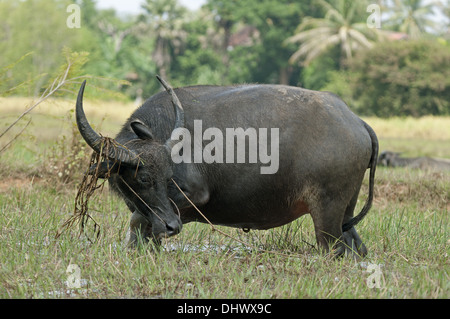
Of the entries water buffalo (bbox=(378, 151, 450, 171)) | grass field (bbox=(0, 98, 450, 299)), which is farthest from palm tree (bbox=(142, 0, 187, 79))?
grass field (bbox=(0, 98, 450, 299))

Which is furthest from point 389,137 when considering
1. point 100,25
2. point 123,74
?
point 100,25

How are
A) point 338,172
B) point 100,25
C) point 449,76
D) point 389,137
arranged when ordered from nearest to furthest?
point 338,172 < point 389,137 < point 449,76 < point 100,25

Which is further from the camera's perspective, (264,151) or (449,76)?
(449,76)

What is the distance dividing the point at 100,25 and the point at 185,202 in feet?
164

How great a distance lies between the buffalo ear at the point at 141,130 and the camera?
166 inches

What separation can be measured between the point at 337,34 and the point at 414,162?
31413 millimetres

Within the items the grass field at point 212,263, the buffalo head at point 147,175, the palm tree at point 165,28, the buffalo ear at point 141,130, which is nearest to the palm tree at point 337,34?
the palm tree at point 165,28

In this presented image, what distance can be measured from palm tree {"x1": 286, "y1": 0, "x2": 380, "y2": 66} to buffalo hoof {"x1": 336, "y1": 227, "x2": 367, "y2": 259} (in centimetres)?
3548

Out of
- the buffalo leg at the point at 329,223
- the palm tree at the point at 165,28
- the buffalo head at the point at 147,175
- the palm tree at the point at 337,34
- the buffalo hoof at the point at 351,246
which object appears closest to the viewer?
the buffalo head at the point at 147,175

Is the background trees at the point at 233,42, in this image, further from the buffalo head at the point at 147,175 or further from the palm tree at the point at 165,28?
the buffalo head at the point at 147,175

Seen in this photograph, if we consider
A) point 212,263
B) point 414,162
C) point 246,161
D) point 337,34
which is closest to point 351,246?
point 246,161

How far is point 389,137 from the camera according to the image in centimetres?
2145

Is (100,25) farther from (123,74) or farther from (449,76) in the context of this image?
(449,76)

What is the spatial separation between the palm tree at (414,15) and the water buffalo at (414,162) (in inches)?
1567
